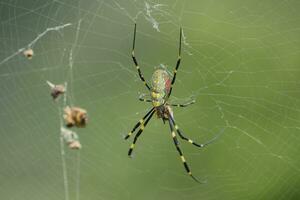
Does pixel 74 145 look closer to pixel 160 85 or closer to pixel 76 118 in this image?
pixel 76 118

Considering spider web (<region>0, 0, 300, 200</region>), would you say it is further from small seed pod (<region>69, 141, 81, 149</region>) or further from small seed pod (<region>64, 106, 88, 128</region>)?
small seed pod (<region>64, 106, 88, 128</region>)

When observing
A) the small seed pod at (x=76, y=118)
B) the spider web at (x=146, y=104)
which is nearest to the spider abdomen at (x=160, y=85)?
the small seed pod at (x=76, y=118)

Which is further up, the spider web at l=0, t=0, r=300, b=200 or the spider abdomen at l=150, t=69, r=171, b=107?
the spider web at l=0, t=0, r=300, b=200

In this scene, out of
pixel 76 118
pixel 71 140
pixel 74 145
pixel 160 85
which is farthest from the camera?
pixel 160 85

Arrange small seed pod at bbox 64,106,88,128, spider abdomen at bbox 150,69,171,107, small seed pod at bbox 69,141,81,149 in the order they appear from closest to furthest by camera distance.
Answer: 1. small seed pod at bbox 64,106,88,128
2. small seed pod at bbox 69,141,81,149
3. spider abdomen at bbox 150,69,171,107

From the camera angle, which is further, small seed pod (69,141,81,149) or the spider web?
the spider web

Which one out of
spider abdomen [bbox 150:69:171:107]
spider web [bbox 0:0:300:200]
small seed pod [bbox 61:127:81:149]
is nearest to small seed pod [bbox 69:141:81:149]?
A: small seed pod [bbox 61:127:81:149]

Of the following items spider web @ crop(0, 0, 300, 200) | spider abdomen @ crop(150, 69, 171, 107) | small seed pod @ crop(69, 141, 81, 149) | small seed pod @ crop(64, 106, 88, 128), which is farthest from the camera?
spider web @ crop(0, 0, 300, 200)

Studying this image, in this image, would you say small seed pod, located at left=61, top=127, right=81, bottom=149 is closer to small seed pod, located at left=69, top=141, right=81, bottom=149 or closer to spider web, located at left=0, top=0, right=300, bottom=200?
small seed pod, located at left=69, top=141, right=81, bottom=149

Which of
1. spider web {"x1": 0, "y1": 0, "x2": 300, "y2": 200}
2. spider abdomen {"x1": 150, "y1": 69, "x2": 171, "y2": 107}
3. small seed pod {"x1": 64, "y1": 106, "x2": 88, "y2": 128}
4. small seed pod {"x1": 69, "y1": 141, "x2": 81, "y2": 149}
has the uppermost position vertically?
spider web {"x1": 0, "y1": 0, "x2": 300, "y2": 200}

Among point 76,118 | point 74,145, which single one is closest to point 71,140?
point 74,145
